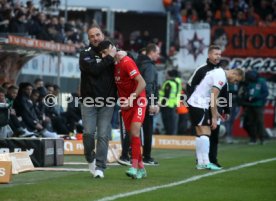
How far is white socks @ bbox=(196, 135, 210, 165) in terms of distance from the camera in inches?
583

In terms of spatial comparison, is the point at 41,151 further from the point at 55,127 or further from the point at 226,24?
the point at 226,24

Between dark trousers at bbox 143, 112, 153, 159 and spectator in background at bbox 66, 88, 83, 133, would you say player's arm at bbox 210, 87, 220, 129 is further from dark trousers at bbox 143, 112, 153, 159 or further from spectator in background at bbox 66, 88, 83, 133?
spectator in background at bbox 66, 88, 83, 133

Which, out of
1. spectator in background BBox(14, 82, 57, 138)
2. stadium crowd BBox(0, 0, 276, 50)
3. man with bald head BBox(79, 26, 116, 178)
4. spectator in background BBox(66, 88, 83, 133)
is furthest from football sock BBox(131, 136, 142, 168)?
stadium crowd BBox(0, 0, 276, 50)

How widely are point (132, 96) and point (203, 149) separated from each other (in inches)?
98.5

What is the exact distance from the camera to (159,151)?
21.2 meters

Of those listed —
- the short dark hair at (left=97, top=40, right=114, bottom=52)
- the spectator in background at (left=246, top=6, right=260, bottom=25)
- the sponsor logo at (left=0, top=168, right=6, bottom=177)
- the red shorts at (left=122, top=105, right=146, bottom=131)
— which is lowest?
the sponsor logo at (left=0, top=168, right=6, bottom=177)

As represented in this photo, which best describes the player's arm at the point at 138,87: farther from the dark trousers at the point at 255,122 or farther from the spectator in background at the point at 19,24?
the dark trousers at the point at 255,122

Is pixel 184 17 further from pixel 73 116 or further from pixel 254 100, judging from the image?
pixel 73 116

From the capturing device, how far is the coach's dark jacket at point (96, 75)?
12.6 m

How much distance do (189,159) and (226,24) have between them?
15067 millimetres

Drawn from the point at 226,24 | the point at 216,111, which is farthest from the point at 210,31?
the point at 216,111

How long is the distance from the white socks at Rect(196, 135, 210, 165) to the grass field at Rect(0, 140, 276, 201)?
0.23 metres

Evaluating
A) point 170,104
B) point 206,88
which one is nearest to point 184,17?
point 170,104

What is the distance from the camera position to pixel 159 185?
11734 mm
